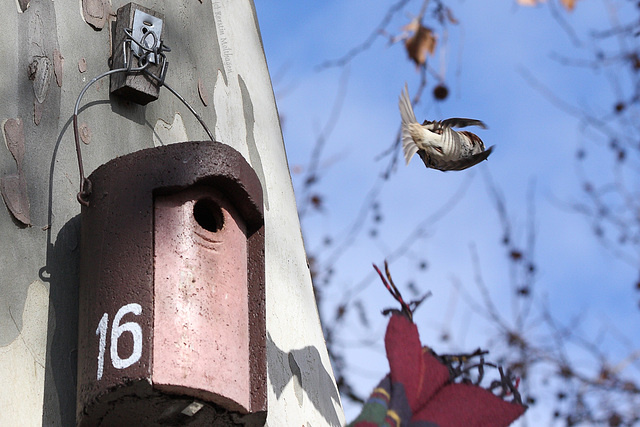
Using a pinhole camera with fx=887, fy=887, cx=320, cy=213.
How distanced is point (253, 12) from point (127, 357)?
2.07 metres

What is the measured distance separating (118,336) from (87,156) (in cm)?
66

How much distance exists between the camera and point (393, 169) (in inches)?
134

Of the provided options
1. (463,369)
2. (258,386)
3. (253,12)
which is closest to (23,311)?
(258,386)

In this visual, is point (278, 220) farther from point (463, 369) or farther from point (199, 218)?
point (463, 369)

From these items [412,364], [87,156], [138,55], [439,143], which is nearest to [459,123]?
[439,143]

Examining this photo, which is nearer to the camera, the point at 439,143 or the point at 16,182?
the point at 16,182

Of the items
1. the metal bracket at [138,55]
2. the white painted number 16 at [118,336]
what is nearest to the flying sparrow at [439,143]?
the metal bracket at [138,55]

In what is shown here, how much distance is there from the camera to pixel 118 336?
2.16 meters

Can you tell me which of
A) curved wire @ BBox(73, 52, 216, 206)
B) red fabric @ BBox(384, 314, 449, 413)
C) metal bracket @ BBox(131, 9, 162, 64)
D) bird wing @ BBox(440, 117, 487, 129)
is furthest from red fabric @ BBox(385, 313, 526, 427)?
metal bracket @ BBox(131, 9, 162, 64)

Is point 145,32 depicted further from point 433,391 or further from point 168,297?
point 433,391

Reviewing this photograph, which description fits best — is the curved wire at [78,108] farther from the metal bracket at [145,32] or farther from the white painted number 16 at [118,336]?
the white painted number 16 at [118,336]

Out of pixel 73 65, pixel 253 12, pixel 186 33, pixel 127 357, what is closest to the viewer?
pixel 127 357

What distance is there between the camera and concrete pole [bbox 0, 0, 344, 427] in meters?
2.27

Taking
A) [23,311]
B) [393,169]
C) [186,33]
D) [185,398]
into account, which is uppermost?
[186,33]
